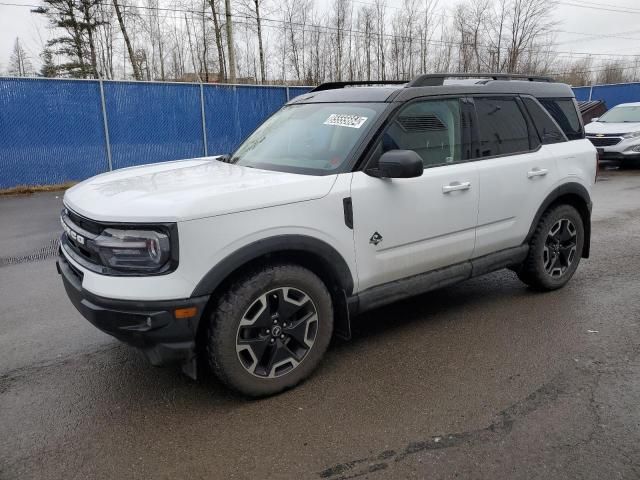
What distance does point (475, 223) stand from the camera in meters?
4.06

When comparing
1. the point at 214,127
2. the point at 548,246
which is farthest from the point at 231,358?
the point at 214,127

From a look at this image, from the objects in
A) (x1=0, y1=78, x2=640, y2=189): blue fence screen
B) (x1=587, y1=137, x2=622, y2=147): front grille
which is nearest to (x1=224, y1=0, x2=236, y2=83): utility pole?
(x1=0, y1=78, x2=640, y2=189): blue fence screen

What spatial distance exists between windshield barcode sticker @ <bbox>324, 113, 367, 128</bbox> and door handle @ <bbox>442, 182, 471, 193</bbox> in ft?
2.50

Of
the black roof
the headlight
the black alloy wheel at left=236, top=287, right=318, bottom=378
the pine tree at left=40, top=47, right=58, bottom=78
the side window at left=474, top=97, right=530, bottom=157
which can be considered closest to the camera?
the headlight

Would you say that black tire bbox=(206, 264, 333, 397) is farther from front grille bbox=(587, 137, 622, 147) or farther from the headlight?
front grille bbox=(587, 137, 622, 147)

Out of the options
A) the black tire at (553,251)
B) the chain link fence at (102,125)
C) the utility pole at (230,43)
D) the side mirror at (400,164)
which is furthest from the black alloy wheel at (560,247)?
the utility pole at (230,43)

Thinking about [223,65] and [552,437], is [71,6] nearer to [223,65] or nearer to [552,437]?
[223,65]

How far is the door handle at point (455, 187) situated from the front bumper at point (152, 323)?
6.28 feet

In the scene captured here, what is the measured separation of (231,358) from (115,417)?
29.7 inches

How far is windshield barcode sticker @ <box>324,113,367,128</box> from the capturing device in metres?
3.64

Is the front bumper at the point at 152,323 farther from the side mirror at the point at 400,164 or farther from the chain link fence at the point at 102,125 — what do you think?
the chain link fence at the point at 102,125

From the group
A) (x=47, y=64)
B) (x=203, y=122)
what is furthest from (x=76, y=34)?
(x=203, y=122)

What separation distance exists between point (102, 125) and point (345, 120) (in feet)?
35.1

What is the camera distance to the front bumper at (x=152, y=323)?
8.88 ft
